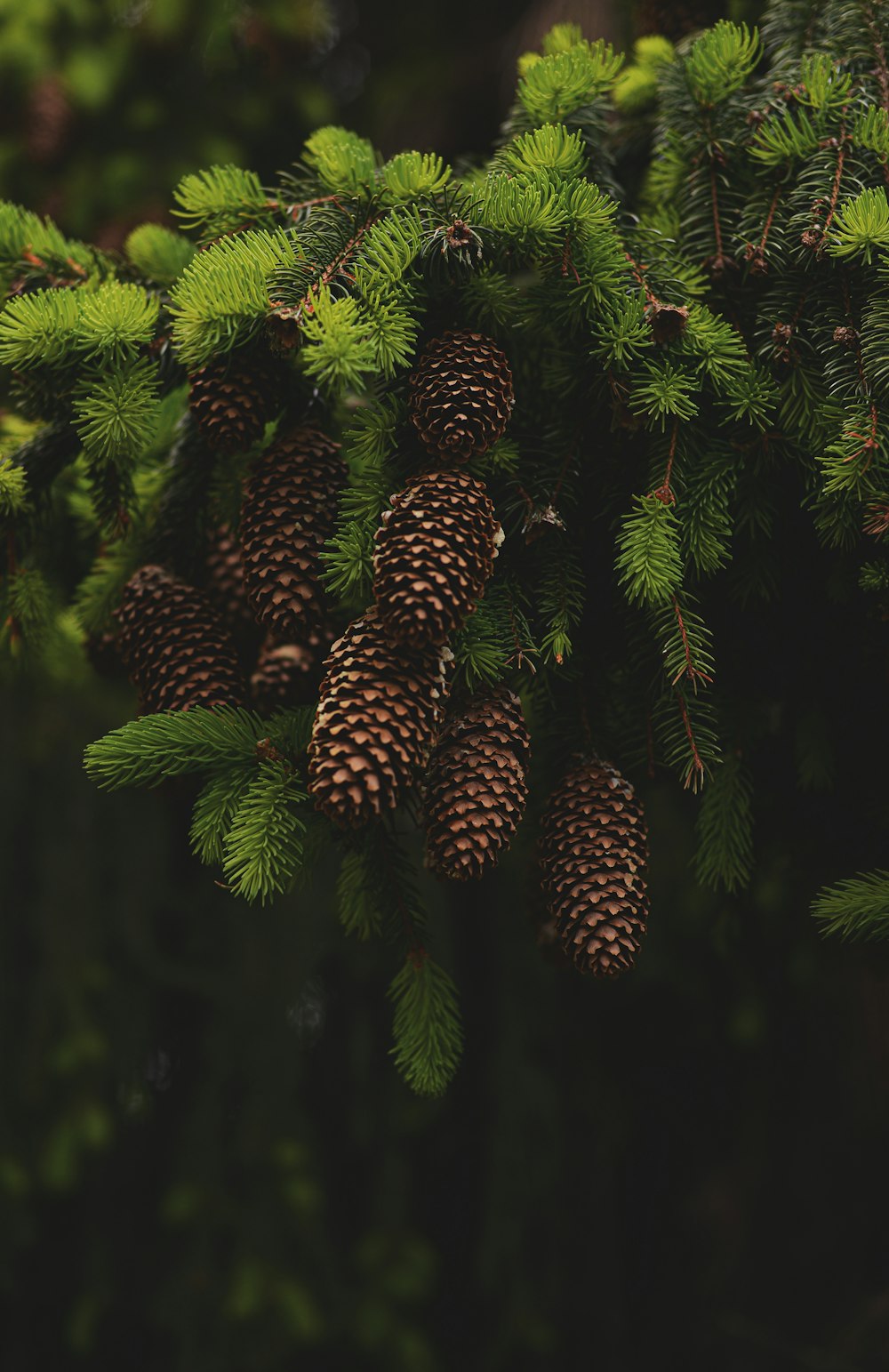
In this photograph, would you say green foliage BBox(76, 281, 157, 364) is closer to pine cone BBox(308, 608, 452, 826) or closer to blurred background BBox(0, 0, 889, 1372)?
pine cone BBox(308, 608, 452, 826)

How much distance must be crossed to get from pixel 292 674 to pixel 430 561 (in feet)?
1.13

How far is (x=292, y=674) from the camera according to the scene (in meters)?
1.17

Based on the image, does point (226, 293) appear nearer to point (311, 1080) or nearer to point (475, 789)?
point (475, 789)

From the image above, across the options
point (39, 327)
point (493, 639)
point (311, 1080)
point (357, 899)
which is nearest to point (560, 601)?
point (493, 639)

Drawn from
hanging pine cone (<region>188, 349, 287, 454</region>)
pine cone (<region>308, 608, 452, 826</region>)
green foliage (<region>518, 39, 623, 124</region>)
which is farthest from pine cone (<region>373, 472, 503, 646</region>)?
green foliage (<region>518, 39, 623, 124</region>)

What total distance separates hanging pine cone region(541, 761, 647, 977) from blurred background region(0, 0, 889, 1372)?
4.47 ft

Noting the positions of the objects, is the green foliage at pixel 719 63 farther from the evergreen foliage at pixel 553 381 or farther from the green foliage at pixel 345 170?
the green foliage at pixel 345 170

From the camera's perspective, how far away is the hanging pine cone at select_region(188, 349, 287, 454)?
3.30 feet

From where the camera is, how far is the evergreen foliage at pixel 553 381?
0.97 metres

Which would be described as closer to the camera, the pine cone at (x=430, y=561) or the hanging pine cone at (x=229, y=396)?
the pine cone at (x=430, y=561)

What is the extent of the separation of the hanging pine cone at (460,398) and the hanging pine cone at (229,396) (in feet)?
0.52

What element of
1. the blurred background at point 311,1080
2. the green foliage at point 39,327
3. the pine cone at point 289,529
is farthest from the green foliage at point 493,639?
A: the blurred background at point 311,1080

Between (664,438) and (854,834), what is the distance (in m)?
0.52

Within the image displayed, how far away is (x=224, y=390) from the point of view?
1.01 m
